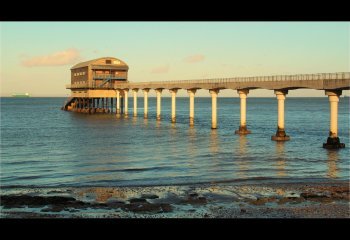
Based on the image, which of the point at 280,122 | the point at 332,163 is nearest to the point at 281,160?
the point at 332,163

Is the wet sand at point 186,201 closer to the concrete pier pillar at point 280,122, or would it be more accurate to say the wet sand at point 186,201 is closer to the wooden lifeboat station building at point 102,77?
the concrete pier pillar at point 280,122

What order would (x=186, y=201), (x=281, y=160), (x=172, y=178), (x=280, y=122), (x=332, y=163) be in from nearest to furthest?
(x=186, y=201), (x=172, y=178), (x=332, y=163), (x=281, y=160), (x=280, y=122)

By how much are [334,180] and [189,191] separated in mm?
8678

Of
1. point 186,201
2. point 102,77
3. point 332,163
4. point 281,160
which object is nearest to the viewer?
point 186,201

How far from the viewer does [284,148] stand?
4003cm

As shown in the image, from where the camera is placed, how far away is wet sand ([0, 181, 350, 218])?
16766mm

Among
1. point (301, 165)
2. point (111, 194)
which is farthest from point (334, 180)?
point (111, 194)

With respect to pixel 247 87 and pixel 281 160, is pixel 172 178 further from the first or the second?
pixel 247 87

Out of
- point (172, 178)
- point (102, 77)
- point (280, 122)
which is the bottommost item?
point (172, 178)

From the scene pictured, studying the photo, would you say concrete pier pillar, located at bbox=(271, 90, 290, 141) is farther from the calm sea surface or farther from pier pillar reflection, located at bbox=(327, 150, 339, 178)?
pier pillar reflection, located at bbox=(327, 150, 339, 178)

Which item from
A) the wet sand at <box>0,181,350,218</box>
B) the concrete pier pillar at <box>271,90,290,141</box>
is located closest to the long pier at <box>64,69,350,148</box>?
the concrete pier pillar at <box>271,90,290,141</box>

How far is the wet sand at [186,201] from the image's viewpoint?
16766 mm

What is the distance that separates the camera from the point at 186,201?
62.0ft
